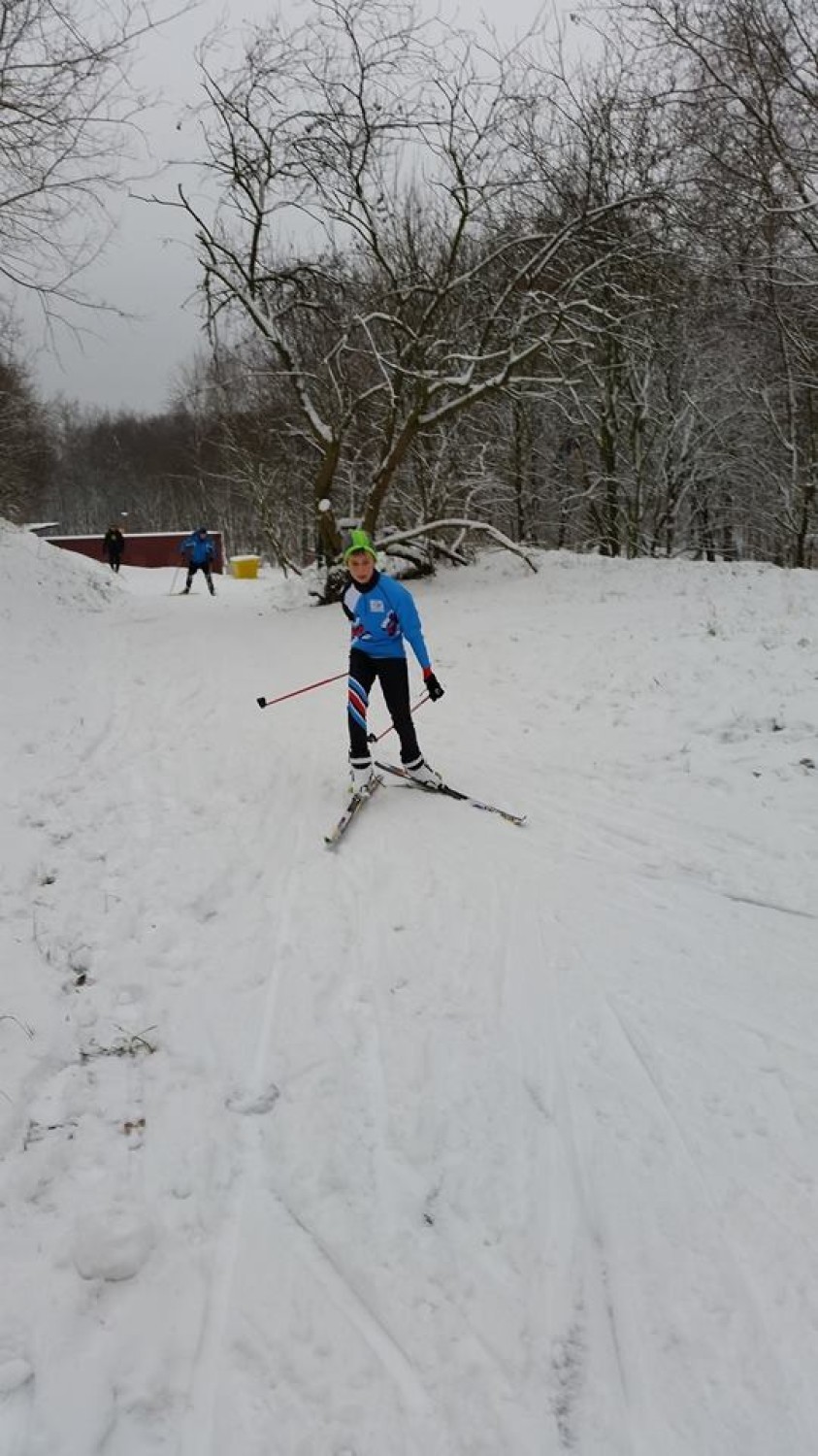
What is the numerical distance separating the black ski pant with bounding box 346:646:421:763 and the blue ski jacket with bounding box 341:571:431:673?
81mm

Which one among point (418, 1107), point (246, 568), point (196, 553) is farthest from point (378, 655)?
point (246, 568)

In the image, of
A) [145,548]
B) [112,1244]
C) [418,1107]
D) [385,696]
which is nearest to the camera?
[112,1244]

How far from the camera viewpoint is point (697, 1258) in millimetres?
2348

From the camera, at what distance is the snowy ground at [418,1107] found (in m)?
2.02

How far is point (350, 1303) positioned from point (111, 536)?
31.3 m

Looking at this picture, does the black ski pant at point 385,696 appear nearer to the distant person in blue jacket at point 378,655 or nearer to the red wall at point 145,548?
the distant person in blue jacket at point 378,655

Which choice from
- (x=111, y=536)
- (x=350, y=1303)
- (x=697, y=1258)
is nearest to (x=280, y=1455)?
(x=350, y=1303)

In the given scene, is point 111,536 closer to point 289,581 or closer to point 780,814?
point 289,581

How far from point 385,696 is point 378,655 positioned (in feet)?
1.12

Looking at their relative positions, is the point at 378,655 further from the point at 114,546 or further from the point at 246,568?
the point at 246,568

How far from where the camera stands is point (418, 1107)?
301 cm

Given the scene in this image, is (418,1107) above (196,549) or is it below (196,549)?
below

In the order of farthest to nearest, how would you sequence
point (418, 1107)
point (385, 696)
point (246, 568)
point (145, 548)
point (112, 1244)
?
point (145, 548) → point (246, 568) → point (385, 696) → point (418, 1107) → point (112, 1244)

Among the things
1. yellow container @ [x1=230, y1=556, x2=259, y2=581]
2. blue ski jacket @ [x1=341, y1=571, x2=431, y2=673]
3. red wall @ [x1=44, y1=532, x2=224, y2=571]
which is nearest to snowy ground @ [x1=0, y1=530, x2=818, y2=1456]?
blue ski jacket @ [x1=341, y1=571, x2=431, y2=673]
